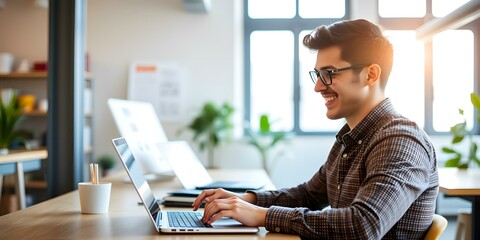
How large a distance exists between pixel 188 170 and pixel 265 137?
12.2 feet

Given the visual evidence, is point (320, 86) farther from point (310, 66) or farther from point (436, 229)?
point (310, 66)

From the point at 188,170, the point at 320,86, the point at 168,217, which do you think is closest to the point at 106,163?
the point at 188,170

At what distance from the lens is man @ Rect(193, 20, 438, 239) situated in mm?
1252

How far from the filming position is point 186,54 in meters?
6.07

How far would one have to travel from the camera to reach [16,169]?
3.62 metres

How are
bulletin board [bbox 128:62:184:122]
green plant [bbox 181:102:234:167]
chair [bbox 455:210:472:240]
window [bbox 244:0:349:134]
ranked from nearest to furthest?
chair [bbox 455:210:472:240], green plant [bbox 181:102:234:167], bulletin board [bbox 128:62:184:122], window [bbox 244:0:349:134]

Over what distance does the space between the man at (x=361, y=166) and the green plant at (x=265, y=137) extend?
12.9 feet

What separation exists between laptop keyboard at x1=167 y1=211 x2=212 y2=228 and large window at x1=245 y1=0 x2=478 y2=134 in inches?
176

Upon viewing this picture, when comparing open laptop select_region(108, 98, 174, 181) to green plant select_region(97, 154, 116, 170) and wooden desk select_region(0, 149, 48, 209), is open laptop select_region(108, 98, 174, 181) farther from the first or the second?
green plant select_region(97, 154, 116, 170)

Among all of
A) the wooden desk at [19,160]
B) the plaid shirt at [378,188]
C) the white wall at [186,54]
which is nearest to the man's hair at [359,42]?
the plaid shirt at [378,188]

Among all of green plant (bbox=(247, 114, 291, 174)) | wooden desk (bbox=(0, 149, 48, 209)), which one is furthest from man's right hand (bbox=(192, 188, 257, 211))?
green plant (bbox=(247, 114, 291, 174))

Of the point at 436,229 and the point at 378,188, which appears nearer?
the point at 378,188

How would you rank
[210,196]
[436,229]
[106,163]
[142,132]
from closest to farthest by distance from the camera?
[436,229]
[210,196]
[142,132]
[106,163]

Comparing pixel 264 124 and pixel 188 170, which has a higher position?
pixel 264 124
